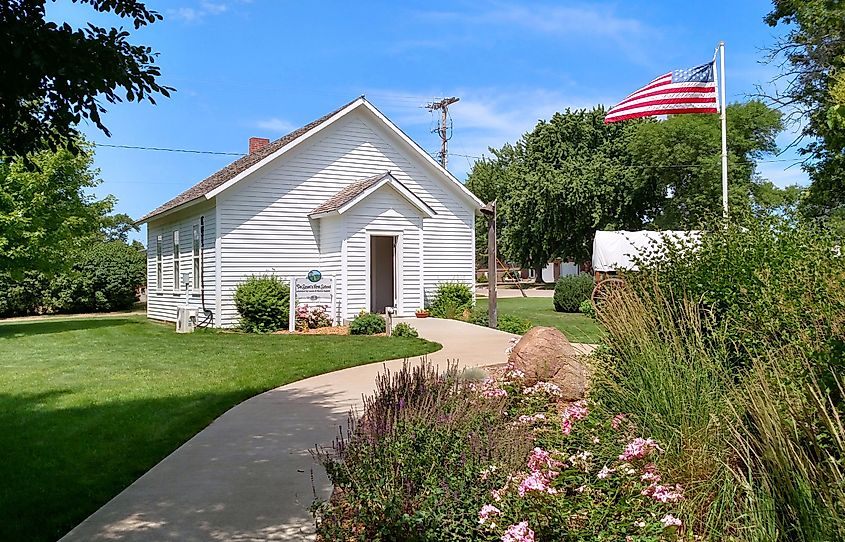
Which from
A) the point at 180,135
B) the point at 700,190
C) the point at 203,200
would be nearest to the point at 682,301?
the point at 203,200

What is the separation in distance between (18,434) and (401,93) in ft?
132

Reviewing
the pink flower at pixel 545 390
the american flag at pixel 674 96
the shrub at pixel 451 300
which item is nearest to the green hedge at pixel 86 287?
the shrub at pixel 451 300

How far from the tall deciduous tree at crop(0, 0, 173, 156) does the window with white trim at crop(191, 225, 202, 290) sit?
1522 cm

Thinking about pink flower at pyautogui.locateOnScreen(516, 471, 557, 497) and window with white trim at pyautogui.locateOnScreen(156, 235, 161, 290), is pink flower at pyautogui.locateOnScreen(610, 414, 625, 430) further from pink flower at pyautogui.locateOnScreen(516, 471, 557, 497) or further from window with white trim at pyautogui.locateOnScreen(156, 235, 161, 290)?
window with white trim at pyautogui.locateOnScreen(156, 235, 161, 290)

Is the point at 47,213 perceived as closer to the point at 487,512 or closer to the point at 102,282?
the point at 102,282

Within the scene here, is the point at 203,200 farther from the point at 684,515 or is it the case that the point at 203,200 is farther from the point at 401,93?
the point at 401,93

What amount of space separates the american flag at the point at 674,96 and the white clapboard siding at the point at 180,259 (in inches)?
471

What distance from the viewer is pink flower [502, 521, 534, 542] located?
2.88m

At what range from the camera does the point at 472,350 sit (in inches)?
511

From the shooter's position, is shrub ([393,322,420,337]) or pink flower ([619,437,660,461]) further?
shrub ([393,322,420,337])

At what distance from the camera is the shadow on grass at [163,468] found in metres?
4.22

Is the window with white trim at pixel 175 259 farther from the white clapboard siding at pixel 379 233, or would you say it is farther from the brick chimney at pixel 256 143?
the white clapboard siding at pixel 379 233

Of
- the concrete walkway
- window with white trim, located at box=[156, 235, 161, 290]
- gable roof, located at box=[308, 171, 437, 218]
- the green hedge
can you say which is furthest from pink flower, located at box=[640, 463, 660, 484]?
the green hedge

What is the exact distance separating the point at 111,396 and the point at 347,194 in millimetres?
11125
